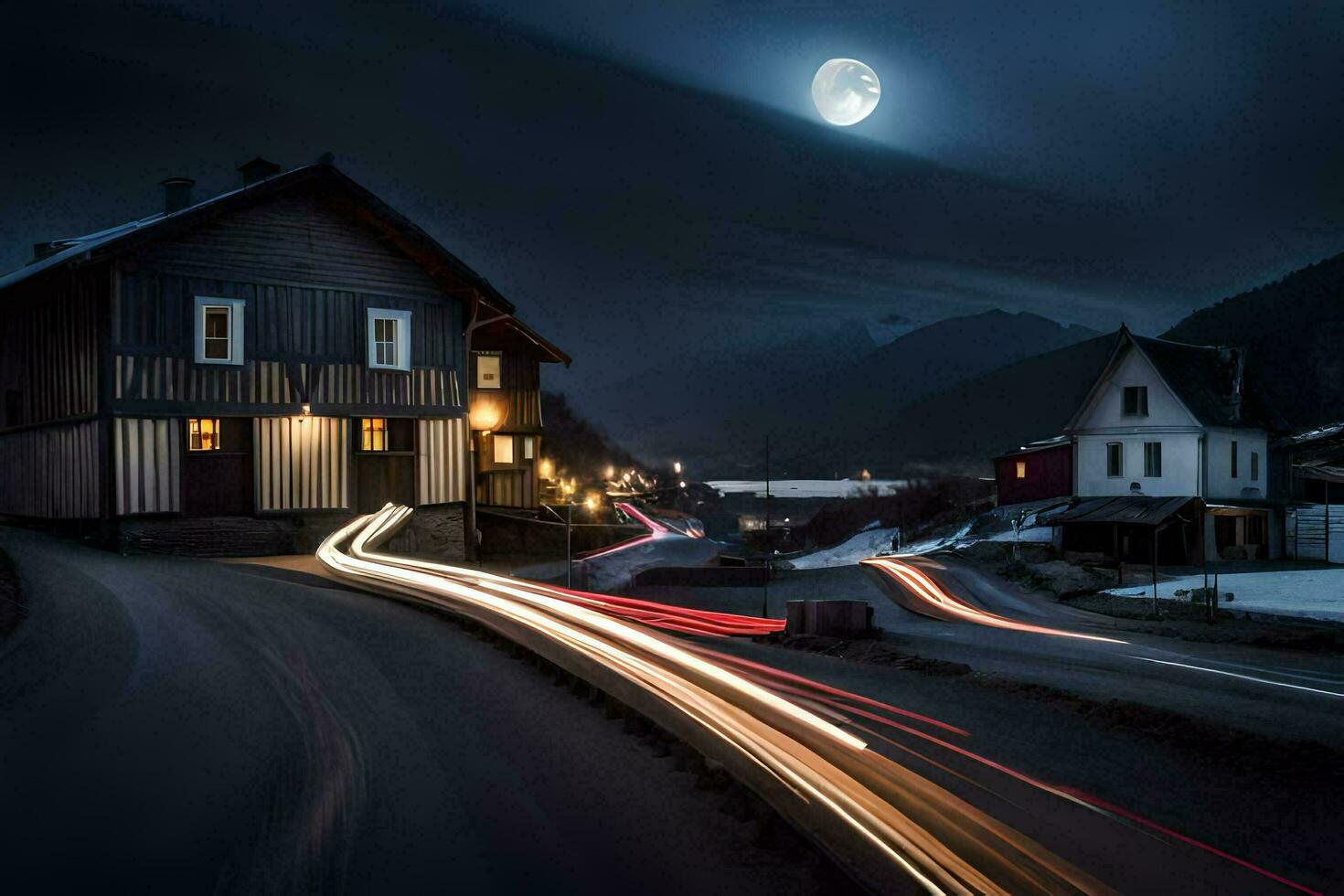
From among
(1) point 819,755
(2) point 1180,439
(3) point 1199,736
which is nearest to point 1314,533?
(2) point 1180,439

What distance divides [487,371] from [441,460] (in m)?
10.1

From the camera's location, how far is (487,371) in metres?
39.7

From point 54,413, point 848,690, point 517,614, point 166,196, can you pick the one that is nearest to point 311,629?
point 517,614

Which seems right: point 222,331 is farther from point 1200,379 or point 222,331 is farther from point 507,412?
point 1200,379

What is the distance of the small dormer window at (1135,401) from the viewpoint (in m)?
45.8

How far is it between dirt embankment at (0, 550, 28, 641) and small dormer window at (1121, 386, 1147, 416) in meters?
44.6

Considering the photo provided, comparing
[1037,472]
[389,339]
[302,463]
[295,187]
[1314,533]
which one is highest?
[295,187]

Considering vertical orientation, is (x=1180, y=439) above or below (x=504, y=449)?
above

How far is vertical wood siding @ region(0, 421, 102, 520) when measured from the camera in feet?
80.9

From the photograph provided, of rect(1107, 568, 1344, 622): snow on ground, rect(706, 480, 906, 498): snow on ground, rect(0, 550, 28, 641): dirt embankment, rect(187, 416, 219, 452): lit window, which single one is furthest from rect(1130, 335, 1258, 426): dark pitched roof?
rect(0, 550, 28, 641): dirt embankment

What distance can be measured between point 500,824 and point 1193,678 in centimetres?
1291

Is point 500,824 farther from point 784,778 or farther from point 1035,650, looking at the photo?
point 1035,650

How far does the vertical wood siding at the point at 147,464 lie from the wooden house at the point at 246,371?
0.14 feet

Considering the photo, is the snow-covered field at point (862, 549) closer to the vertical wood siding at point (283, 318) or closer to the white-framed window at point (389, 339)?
the vertical wood siding at point (283, 318)
